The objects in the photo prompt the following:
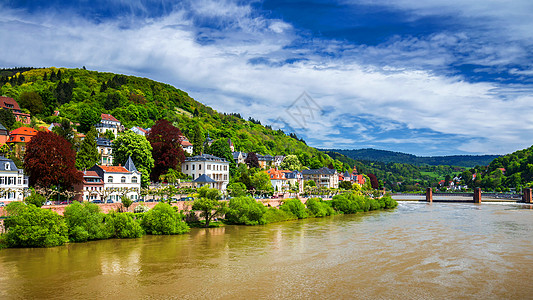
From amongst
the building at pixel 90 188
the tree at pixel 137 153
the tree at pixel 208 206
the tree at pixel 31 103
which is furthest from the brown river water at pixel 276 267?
the tree at pixel 31 103

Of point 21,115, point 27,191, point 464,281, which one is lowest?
point 464,281

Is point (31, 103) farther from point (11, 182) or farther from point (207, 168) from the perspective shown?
point (11, 182)

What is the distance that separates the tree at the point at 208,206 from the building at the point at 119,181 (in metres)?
8.25

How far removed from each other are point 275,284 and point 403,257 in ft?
45.0

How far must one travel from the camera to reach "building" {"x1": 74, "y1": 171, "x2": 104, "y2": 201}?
4978cm

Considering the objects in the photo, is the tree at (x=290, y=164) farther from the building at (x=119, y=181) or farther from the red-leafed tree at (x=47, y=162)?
the red-leafed tree at (x=47, y=162)

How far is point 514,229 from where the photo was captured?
2131 inches

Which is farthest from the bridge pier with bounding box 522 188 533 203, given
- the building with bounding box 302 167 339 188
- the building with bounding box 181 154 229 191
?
the building with bounding box 181 154 229 191

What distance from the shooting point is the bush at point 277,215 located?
5770 centimetres

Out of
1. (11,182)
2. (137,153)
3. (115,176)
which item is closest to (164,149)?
(137,153)

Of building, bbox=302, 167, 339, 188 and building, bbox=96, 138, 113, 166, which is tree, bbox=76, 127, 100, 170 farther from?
building, bbox=302, 167, 339, 188

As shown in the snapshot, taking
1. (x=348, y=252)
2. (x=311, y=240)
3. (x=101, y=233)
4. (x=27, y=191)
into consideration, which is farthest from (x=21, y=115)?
(x=348, y=252)

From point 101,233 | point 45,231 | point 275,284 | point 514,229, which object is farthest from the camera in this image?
point 514,229

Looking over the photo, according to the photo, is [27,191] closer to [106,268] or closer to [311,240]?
[106,268]
